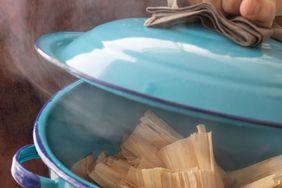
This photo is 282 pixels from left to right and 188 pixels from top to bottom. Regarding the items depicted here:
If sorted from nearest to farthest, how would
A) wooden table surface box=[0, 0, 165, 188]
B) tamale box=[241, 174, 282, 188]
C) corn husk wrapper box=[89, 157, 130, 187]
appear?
tamale box=[241, 174, 282, 188]
corn husk wrapper box=[89, 157, 130, 187]
wooden table surface box=[0, 0, 165, 188]

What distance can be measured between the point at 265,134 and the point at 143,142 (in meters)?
0.19

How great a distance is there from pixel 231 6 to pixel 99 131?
0.99 ft

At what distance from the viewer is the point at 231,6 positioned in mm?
649

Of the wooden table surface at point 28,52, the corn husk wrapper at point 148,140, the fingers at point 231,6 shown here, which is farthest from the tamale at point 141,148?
the wooden table surface at point 28,52

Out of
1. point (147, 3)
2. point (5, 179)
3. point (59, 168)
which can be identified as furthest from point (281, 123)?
point (5, 179)

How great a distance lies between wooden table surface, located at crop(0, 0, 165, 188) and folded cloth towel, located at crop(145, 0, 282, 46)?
0.35 m

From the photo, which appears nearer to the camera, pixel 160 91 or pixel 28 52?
pixel 160 91

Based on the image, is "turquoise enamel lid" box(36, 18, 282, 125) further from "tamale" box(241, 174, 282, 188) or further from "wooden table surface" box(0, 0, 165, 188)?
"wooden table surface" box(0, 0, 165, 188)

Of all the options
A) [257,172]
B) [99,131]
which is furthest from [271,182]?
[99,131]

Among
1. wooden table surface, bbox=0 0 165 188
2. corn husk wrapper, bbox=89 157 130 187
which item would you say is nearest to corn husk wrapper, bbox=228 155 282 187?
corn husk wrapper, bbox=89 157 130 187

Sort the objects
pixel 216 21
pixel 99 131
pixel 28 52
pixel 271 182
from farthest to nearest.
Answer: pixel 28 52, pixel 99 131, pixel 216 21, pixel 271 182

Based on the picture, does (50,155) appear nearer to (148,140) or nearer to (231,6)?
(148,140)

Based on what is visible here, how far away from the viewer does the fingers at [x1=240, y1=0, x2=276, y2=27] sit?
60cm

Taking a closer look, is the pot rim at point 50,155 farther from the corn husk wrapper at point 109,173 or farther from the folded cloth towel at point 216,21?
the folded cloth towel at point 216,21
